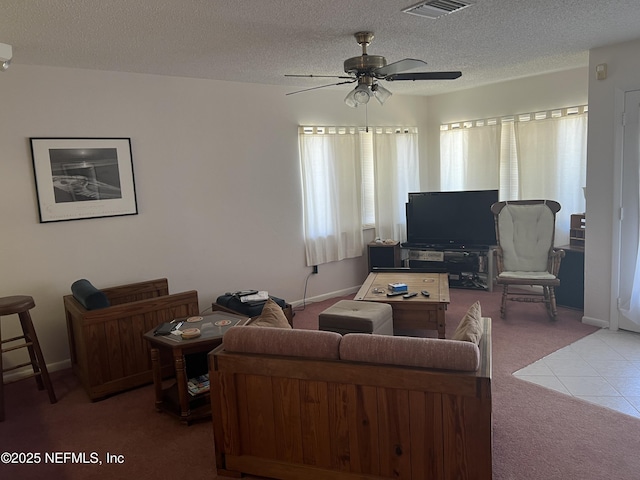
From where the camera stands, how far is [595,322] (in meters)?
4.40

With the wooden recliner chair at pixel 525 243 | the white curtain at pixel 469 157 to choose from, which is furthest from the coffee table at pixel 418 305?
the white curtain at pixel 469 157

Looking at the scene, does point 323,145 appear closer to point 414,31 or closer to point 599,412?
point 414,31

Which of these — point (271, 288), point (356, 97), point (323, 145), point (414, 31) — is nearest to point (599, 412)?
point (356, 97)

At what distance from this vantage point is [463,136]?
6203 mm

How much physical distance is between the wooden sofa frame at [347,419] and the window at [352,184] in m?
3.18

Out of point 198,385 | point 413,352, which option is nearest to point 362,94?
point 413,352

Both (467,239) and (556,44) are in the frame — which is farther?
(467,239)

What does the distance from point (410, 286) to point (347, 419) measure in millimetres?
2301

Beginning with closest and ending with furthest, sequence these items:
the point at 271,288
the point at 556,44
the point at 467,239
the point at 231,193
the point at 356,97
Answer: the point at 356,97 → the point at 556,44 → the point at 231,193 → the point at 271,288 → the point at 467,239

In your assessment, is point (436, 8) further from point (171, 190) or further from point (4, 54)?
point (171, 190)

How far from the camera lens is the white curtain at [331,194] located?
5.43 metres

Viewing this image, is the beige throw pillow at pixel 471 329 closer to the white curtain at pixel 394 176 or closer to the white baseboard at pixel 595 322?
the white baseboard at pixel 595 322

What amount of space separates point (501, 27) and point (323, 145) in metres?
2.49

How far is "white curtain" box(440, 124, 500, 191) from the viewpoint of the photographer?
5.89m
